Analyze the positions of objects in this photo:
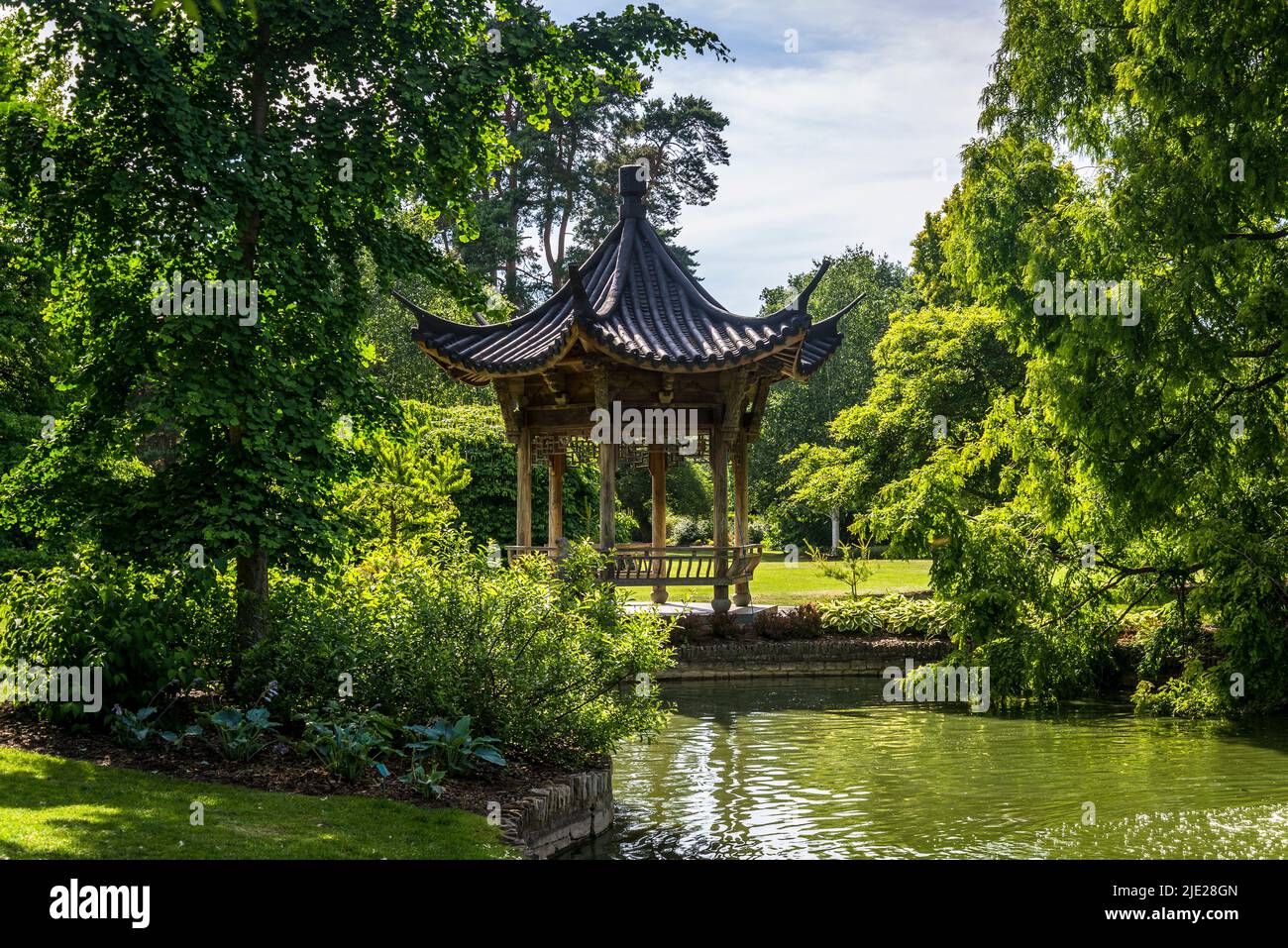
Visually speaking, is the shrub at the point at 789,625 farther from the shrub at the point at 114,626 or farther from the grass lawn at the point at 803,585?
the shrub at the point at 114,626

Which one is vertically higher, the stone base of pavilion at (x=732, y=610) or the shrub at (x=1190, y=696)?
the stone base of pavilion at (x=732, y=610)

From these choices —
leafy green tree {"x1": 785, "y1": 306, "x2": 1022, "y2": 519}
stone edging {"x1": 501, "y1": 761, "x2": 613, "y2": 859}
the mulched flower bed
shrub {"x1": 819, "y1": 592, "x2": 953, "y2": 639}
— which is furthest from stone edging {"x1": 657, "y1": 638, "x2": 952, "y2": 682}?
the mulched flower bed

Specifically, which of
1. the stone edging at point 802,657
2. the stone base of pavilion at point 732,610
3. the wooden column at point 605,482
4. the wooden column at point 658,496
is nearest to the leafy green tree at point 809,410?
the wooden column at point 658,496

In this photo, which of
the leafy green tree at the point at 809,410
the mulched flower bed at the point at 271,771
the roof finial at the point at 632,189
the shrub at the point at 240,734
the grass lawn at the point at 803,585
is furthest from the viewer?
the leafy green tree at the point at 809,410

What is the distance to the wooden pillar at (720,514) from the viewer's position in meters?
19.1

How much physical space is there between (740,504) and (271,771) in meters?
13.6

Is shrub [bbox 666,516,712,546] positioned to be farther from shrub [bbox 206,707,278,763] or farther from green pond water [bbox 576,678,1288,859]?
shrub [bbox 206,707,278,763]

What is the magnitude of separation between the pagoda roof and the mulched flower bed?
30.4 ft

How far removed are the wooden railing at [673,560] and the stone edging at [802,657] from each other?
1.14 metres

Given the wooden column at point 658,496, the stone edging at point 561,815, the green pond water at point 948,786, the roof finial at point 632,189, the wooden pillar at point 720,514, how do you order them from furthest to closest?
the wooden column at point 658,496 < the roof finial at point 632,189 < the wooden pillar at point 720,514 < the green pond water at point 948,786 < the stone edging at point 561,815

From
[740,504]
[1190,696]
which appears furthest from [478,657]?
[740,504]

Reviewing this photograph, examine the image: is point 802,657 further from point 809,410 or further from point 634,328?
point 809,410

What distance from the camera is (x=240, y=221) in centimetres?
955

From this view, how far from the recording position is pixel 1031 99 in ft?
47.7
